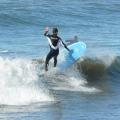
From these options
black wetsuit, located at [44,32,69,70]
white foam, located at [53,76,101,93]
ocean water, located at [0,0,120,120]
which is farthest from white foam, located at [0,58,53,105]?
white foam, located at [53,76,101,93]

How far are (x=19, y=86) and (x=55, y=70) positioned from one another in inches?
156

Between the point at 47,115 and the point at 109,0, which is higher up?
the point at 47,115

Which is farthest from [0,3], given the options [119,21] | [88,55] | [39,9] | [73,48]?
[73,48]

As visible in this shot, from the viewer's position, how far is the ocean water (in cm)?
1867

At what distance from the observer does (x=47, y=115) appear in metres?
17.8

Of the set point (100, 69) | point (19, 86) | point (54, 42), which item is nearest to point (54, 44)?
point (54, 42)

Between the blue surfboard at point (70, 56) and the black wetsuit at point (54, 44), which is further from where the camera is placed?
the blue surfboard at point (70, 56)

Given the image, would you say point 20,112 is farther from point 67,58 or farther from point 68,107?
Answer: point 67,58

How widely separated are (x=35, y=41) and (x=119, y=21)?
37.5 ft

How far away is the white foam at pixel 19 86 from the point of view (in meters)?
19.2

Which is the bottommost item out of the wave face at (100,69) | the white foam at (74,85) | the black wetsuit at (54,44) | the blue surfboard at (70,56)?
the wave face at (100,69)

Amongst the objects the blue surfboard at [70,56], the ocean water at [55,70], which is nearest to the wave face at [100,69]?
the ocean water at [55,70]

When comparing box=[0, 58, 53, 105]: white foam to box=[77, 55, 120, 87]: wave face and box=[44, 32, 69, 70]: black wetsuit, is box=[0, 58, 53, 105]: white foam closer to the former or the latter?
box=[44, 32, 69, 70]: black wetsuit

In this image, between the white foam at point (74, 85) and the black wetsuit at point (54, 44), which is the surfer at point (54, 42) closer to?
the black wetsuit at point (54, 44)
